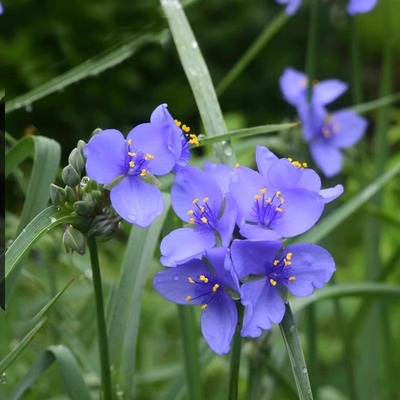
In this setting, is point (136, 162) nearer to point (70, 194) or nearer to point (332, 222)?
point (70, 194)

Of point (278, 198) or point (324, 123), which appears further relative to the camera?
point (324, 123)

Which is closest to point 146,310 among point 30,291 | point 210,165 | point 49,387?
point 30,291

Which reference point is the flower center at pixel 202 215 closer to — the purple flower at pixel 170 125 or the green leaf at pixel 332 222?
the purple flower at pixel 170 125

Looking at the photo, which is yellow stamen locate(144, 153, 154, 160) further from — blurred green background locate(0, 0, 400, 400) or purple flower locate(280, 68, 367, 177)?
purple flower locate(280, 68, 367, 177)

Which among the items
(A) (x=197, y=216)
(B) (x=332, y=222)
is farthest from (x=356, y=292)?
(A) (x=197, y=216)

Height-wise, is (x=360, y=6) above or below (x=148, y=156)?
above

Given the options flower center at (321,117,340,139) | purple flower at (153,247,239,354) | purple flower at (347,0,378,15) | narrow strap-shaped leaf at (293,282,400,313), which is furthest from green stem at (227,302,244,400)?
flower center at (321,117,340,139)
